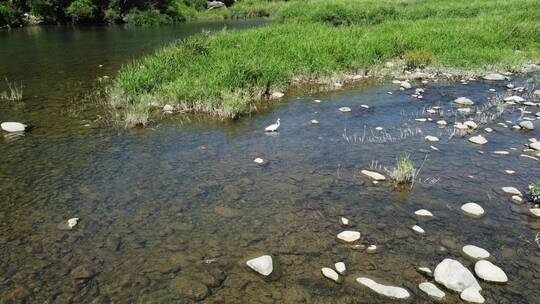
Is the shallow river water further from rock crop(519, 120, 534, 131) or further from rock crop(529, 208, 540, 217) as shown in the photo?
rock crop(519, 120, 534, 131)

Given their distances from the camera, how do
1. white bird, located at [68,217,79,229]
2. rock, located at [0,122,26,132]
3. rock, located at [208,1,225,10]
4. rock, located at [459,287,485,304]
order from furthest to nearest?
1. rock, located at [208,1,225,10]
2. rock, located at [0,122,26,132]
3. white bird, located at [68,217,79,229]
4. rock, located at [459,287,485,304]

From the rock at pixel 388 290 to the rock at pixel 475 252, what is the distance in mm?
1539

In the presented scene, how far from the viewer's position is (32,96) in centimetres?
1681

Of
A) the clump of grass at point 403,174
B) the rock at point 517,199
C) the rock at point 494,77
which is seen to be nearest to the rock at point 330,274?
the clump of grass at point 403,174

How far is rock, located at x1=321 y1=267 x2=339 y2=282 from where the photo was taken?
6013mm

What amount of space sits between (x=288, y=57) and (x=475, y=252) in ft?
50.1

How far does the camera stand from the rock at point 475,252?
646 centimetres

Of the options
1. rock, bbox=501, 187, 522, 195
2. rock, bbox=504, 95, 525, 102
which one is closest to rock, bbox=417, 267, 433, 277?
rock, bbox=501, 187, 522, 195

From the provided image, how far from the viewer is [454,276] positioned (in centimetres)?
579

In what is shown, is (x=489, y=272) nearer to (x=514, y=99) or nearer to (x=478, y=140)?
(x=478, y=140)

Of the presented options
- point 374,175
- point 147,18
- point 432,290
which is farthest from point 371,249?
point 147,18

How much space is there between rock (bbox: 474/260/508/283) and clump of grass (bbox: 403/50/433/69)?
663 inches

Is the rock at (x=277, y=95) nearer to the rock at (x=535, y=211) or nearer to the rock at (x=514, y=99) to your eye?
the rock at (x=514, y=99)

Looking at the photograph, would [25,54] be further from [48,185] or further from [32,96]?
[48,185]
